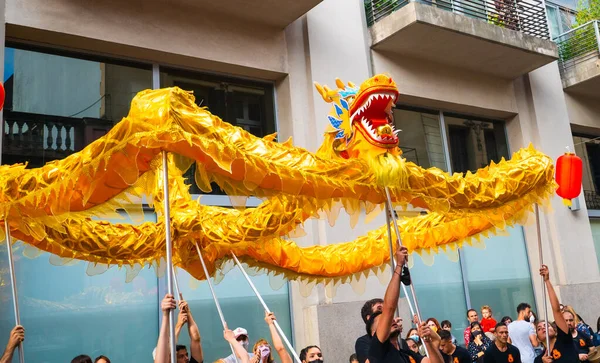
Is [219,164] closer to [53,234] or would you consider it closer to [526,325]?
[53,234]

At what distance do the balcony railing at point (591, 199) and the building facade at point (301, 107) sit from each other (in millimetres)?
47

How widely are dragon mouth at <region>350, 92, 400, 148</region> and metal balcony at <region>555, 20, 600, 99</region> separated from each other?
28.8 feet

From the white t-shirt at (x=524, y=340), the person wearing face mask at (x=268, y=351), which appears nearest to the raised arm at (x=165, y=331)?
the person wearing face mask at (x=268, y=351)

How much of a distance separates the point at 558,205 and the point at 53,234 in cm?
894

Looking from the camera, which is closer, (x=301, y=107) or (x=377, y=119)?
(x=377, y=119)

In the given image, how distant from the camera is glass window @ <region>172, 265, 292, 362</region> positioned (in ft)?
22.8

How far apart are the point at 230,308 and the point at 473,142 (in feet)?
18.3

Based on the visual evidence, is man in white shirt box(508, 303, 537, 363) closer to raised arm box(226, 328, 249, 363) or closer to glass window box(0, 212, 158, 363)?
raised arm box(226, 328, 249, 363)

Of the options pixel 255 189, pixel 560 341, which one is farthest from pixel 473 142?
pixel 255 189

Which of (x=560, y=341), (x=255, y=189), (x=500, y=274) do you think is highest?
(x=255, y=189)

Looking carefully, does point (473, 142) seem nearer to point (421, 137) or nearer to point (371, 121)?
point (421, 137)

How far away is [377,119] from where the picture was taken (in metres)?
3.67

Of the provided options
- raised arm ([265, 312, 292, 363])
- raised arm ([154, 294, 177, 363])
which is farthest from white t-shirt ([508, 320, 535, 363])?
raised arm ([154, 294, 177, 363])

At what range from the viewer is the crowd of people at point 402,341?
3414 mm
